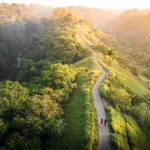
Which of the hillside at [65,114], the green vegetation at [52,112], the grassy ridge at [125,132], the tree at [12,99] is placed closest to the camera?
the green vegetation at [52,112]

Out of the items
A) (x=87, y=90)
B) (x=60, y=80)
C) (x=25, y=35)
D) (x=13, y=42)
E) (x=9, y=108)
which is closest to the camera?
(x=9, y=108)

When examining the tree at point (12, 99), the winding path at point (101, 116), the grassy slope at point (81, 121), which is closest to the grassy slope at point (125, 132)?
the winding path at point (101, 116)

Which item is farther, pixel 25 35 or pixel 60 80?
pixel 25 35

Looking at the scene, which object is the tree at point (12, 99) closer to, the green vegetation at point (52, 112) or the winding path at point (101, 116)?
the green vegetation at point (52, 112)

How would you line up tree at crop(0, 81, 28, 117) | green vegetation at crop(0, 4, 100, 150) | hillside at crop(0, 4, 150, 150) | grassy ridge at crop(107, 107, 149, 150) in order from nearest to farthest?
1. green vegetation at crop(0, 4, 100, 150)
2. hillside at crop(0, 4, 150, 150)
3. grassy ridge at crop(107, 107, 149, 150)
4. tree at crop(0, 81, 28, 117)

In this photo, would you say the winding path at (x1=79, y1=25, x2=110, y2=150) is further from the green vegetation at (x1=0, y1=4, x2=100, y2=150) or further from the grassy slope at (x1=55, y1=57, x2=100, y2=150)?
the green vegetation at (x1=0, y1=4, x2=100, y2=150)

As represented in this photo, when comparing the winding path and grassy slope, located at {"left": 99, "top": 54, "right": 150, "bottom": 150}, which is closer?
the winding path

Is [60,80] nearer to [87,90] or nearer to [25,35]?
[87,90]

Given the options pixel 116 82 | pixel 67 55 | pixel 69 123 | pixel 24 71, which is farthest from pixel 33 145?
pixel 67 55

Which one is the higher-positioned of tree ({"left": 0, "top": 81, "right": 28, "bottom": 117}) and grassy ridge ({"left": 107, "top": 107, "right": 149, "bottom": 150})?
tree ({"left": 0, "top": 81, "right": 28, "bottom": 117})

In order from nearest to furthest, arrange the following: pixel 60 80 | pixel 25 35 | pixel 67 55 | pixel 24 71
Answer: pixel 60 80, pixel 24 71, pixel 67 55, pixel 25 35

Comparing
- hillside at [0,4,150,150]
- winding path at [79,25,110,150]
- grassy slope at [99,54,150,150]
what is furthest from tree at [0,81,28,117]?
grassy slope at [99,54,150,150]
